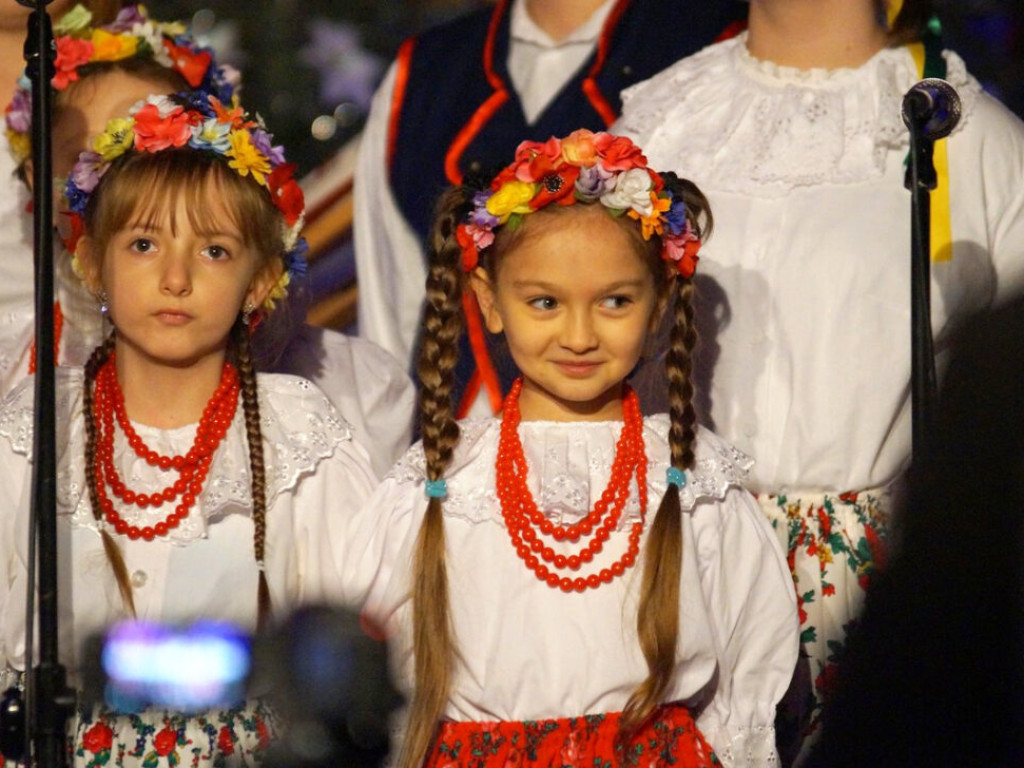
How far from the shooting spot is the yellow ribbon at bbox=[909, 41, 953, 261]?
330cm

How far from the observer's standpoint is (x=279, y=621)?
2971 millimetres

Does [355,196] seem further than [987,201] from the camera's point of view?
Yes

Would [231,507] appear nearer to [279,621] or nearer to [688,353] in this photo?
[279,621]

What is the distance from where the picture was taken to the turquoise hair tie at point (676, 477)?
290 centimetres

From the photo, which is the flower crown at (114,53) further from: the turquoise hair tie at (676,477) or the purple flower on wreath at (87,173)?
the turquoise hair tie at (676,477)

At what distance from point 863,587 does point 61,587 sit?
1.49 metres

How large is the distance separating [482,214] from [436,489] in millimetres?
488

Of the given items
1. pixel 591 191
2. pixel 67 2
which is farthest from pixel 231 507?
pixel 67 2

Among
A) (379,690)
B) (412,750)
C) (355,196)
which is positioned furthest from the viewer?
(355,196)

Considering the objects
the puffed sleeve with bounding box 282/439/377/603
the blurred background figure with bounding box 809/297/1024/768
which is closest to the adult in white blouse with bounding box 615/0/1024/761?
the puffed sleeve with bounding box 282/439/377/603

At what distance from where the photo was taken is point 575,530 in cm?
289

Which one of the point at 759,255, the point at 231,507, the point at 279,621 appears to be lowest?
the point at 279,621

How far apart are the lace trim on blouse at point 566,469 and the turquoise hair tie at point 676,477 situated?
17 millimetres

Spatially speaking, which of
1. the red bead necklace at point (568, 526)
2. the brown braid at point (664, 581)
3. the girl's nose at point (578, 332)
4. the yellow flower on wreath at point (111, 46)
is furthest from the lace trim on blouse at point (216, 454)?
the yellow flower on wreath at point (111, 46)
